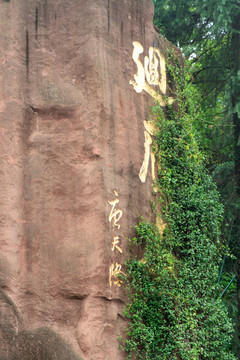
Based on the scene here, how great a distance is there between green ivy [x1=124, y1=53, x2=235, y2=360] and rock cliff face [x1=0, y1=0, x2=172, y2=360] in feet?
0.78

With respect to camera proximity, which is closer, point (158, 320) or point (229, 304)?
point (158, 320)

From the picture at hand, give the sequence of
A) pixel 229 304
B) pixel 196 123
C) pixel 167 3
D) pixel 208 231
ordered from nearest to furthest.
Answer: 1. pixel 208 231
2. pixel 229 304
3. pixel 167 3
4. pixel 196 123

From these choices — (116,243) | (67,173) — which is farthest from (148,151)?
(116,243)

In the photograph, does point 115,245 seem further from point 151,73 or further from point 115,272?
point 151,73

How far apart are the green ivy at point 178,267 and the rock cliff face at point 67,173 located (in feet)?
0.78

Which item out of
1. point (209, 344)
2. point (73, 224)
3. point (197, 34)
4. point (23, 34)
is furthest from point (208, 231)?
point (197, 34)

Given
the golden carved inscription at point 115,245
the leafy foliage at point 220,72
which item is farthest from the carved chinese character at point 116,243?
the leafy foliage at point 220,72

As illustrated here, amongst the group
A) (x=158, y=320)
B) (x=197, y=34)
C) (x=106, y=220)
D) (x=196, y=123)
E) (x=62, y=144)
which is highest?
(x=197, y=34)

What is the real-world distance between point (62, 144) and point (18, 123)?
55cm

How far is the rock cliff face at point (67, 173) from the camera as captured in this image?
511 centimetres

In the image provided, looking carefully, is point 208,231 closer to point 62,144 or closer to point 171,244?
point 171,244

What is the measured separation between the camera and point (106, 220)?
18.2 ft

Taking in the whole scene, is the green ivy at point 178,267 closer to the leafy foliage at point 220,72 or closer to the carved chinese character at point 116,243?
the carved chinese character at point 116,243

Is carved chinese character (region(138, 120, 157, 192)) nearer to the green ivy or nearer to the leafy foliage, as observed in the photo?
the green ivy
